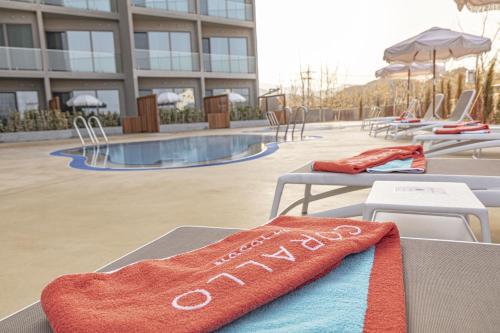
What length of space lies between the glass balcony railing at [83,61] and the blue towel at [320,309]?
18932mm

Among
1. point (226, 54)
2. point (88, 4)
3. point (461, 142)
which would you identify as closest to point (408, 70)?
point (461, 142)

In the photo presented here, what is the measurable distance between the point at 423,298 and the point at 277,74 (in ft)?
92.0

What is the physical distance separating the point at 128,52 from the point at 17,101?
5224mm

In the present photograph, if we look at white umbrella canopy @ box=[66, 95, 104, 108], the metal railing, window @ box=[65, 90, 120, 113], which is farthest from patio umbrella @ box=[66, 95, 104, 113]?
the metal railing

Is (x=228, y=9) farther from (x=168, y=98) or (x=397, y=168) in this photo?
(x=397, y=168)

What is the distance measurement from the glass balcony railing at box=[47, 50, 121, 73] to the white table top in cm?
1823

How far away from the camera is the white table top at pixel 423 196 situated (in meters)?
1.53

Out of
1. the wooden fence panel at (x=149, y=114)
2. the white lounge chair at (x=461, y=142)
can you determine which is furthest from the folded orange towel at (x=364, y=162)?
the wooden fence panel at (x=149, y=114)

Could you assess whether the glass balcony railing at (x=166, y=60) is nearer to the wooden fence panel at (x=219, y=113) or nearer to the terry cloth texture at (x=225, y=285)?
A: the wooden fence panel at (x=219, y=113)

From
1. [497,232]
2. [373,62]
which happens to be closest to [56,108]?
[497,232]

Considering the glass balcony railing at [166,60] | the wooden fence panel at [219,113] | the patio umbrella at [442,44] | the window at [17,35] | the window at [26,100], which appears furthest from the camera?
the wooden fence panel at [219,113]

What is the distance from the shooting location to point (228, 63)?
71.1 ft

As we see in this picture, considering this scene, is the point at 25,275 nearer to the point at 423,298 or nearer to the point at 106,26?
the point at 423,298

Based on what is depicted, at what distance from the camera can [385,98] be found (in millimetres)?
22438
